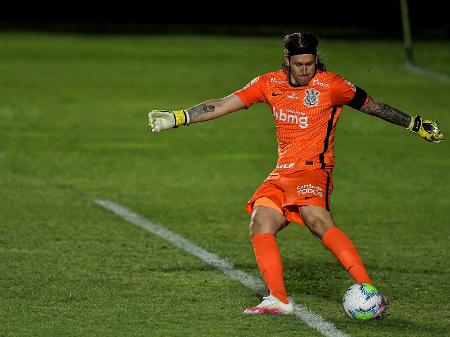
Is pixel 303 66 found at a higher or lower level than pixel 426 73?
higher

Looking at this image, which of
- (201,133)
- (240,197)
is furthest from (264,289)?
(201,133)

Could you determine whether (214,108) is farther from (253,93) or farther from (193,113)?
(253,93)

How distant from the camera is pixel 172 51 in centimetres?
3078

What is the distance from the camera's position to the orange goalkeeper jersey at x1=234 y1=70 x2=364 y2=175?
8.38 meters

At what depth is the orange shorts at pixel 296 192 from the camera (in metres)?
8.27

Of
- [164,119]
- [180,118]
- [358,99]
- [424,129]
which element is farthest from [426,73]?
[164,119]

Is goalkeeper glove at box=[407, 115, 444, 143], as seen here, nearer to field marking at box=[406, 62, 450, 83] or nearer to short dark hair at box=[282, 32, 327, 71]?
short dark hair at box=[282, 32, 327, 71]

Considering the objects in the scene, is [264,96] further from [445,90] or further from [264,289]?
[445,90]

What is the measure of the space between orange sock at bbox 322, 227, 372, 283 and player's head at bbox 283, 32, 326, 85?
98cm

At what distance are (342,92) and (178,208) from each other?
14.8ft

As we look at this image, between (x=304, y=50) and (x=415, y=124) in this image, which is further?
(x=415, y=124)

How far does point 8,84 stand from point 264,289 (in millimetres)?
15199

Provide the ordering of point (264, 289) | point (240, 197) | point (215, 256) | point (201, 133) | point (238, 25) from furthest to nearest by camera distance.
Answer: point (238, 25) < point (201, 133) < point (240, 197) < point (215, 256) < point (264, 289)

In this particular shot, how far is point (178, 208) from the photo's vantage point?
41.5 feet
